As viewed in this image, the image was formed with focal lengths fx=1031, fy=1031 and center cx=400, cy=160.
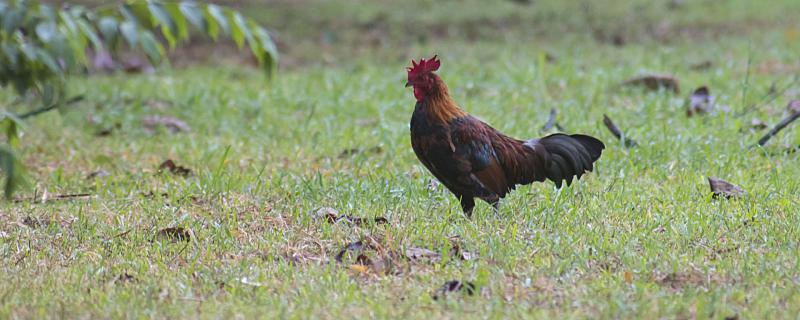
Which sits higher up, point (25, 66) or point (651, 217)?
point (25, 66)

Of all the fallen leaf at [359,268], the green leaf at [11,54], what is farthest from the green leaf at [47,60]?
the fallen leaf at [359,268]

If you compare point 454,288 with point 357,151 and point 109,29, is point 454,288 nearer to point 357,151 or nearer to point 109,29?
point 109,29

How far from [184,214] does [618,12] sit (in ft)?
29.8

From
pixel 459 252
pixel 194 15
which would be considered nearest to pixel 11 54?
pixel 194 15

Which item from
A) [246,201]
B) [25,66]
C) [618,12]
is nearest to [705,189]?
[246,201]

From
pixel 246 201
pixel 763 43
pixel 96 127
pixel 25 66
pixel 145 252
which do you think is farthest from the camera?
pixel 763 43

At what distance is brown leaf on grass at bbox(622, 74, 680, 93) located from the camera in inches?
331

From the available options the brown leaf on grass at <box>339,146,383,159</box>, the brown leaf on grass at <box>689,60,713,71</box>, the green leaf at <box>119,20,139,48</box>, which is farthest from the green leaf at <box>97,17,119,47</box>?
the brown leaf on grass at <box>689,60,713,71</box>

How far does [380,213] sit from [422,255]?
724 mm

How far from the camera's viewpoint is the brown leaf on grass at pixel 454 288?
370cm

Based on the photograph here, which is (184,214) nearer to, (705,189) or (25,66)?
(25,66)

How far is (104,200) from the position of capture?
215 inches

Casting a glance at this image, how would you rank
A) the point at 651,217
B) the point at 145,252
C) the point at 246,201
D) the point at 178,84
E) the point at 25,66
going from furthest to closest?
1. the point at 178,84
2. the point at 246,201
3. the point at 651,217
4. the point at 145,252
5. the point at 25,66

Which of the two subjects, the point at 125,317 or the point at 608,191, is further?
the point at 608,191
